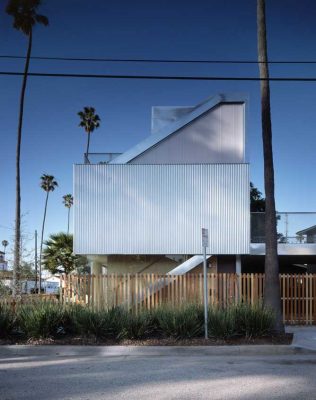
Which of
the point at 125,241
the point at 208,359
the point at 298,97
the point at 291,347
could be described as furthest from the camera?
the point at 298,97

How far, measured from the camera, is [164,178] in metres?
20.3

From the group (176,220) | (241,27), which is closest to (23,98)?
(176,220)

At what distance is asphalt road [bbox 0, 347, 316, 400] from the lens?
24.6 feet

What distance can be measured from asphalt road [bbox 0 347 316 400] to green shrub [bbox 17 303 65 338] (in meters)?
0.72

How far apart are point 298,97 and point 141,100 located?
6.93 meters

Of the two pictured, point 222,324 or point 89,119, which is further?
point 89,119

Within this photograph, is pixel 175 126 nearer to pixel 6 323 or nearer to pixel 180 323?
pixel 180 323

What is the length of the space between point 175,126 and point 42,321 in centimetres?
1149

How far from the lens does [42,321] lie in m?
12.3

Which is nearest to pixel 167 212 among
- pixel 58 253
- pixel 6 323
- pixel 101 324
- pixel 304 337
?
pixel 304 337

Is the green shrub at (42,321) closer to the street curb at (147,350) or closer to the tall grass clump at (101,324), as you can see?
the tall grass clump at (101,324)

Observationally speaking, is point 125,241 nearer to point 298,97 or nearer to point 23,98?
point 298,97

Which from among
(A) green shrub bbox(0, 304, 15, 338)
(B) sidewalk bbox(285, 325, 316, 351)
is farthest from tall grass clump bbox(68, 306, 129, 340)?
(B) sidewalk bbox(285, 325, 316, 351)

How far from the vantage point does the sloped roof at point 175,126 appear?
2147 centimetres
